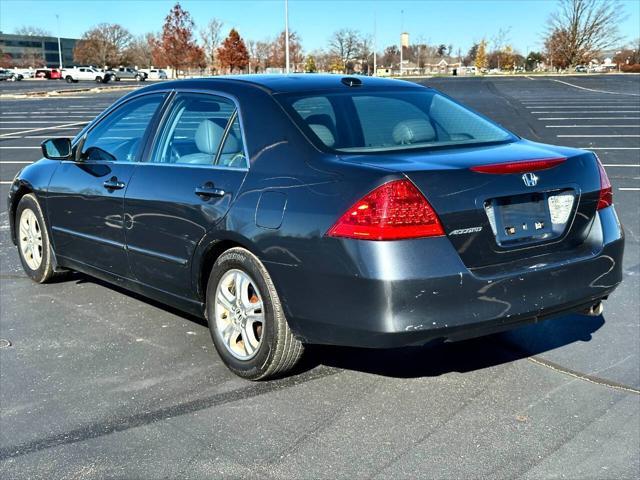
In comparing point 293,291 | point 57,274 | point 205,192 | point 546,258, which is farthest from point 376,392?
point 57,274

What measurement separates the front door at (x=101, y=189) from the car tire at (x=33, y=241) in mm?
235

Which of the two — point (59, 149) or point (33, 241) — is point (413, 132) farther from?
point (33, 241)

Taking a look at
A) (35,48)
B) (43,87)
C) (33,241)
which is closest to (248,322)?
(33,241)

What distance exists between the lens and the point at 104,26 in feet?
407

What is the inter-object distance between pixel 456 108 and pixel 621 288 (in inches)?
84.6

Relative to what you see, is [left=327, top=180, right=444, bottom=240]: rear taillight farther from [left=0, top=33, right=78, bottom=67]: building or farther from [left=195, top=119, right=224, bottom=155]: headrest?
[left=0, top=33, right=78, bottom=67]: building

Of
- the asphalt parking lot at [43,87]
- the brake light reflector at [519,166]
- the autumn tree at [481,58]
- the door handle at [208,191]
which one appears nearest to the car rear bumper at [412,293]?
the brake light reflector at [519,166]

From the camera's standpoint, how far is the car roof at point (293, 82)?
4172 mm

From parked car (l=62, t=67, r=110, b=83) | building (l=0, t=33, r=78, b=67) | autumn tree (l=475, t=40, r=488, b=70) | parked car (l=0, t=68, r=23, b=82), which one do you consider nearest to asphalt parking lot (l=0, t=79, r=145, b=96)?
parked car (l=62, t=67, r=110, b=83)

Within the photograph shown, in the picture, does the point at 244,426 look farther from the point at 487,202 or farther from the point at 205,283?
the point at 487,202

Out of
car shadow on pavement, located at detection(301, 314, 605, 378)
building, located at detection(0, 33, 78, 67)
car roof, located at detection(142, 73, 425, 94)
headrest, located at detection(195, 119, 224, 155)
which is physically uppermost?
building, located at detection(0, 33, 78, 67)

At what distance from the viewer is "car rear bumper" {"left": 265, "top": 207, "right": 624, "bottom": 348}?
10.5 feet

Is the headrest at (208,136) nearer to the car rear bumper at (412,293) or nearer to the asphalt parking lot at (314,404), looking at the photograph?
the car rear bumper at (412,293)

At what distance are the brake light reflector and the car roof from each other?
1243mm
